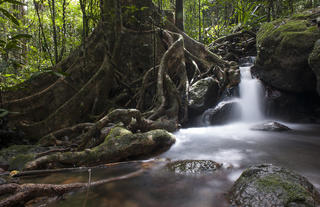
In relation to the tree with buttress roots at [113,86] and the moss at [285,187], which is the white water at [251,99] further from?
the moss at [285,187]

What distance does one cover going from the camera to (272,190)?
1.94 meters

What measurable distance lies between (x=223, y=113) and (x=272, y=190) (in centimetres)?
504

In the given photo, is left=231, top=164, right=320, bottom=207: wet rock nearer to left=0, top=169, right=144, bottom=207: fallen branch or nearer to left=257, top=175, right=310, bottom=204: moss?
left=257, top=175, right=310, bottom=204: moss

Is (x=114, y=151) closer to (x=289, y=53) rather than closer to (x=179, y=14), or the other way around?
(x=289, y=53)

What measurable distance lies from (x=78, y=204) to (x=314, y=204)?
236 cm

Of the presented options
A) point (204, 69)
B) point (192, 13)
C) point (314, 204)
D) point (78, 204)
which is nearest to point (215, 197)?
point (314, 204)

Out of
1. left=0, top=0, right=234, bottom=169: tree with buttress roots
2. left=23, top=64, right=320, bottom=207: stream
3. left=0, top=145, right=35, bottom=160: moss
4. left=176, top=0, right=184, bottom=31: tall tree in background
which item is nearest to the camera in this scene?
left=23, top=64, right=320, bottom=207: stream

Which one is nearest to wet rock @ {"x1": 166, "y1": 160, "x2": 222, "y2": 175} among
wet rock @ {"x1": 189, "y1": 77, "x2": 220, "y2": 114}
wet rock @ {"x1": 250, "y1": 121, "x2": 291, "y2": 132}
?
wet rock @ {"x1": 250, "y1": 121, "x2": 291, "y2": 132}

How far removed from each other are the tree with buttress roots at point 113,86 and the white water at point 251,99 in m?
0.84

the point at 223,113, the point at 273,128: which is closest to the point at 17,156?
the point at 223,113

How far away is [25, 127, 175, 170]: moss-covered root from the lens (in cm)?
315

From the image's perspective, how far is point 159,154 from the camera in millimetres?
3979

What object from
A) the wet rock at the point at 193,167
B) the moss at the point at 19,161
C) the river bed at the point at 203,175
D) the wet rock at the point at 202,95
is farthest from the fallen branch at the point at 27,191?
the wet rock at the point at 202,95

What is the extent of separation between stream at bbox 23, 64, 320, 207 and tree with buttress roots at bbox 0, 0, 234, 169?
3.31ft
